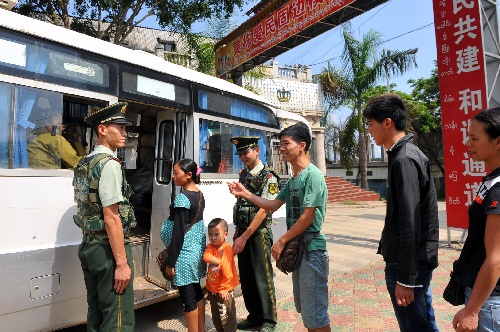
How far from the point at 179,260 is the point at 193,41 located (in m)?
10.3

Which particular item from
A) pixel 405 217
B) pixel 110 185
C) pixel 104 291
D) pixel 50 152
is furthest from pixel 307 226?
pixel 50 152

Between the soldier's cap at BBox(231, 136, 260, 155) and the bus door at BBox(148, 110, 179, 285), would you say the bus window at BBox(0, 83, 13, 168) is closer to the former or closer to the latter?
the bus door at BBox(148, 110, 179, 285)

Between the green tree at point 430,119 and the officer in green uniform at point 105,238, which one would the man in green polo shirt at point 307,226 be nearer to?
the officer in green uniform at point 105,238

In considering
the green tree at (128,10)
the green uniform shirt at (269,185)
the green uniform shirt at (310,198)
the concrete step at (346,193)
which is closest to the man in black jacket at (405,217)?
the green uniform shirt at (310,198)

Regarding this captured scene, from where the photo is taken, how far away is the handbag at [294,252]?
251 centimetres

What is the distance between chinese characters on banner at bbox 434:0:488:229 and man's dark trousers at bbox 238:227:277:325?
459cm

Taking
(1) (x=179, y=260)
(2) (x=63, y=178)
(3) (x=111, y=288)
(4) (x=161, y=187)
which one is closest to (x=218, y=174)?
(4) (x=161, y=187)

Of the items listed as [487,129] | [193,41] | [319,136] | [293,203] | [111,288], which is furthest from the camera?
[319,136]

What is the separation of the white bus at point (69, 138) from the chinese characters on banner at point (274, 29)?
4.22m

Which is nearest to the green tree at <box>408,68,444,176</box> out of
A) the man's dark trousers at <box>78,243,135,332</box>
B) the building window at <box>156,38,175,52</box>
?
the building window at <box>156,38,175,52</box>

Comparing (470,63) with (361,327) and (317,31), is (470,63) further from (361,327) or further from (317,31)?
A: (361,327)

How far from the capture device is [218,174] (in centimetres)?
432

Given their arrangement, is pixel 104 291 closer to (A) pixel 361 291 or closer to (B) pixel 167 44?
(A) pixel 361 291

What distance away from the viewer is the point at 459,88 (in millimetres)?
6355
